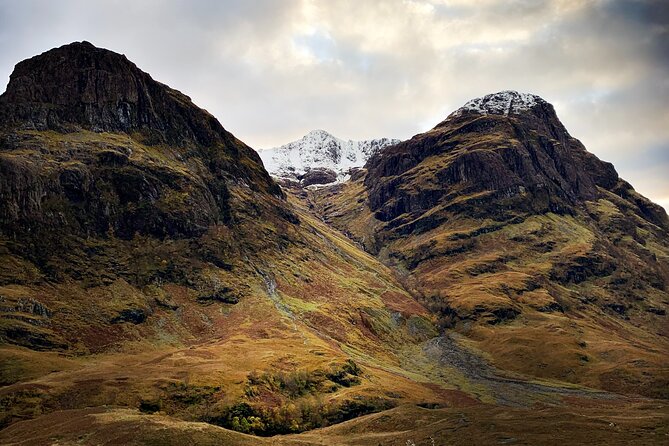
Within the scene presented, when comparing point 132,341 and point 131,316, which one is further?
point 131,316

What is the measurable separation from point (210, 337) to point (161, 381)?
163 feet

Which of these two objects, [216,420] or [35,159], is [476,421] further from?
[35,159]

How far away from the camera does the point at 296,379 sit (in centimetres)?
13912

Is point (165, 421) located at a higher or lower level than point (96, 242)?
lower

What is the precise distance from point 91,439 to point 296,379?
66104 mm

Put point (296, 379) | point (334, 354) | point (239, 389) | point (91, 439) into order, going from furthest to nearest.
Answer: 1. point (334, 354)
2. point (296, 379)
3. point (239, 389)
4. point (91, 439)

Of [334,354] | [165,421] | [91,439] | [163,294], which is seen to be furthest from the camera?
[163,294]

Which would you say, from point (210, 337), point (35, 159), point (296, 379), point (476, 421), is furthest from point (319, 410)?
point (35, 159)

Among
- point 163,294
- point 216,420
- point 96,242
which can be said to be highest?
point 96,242

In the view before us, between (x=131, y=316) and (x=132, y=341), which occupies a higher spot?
(x=131, y=316)

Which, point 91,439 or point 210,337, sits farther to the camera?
point 210,337

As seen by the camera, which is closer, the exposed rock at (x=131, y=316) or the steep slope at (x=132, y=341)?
the steep slope at (x=132, y=341)

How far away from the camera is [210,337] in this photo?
170m

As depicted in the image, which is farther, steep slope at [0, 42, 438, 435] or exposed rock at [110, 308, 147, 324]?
exposed rock at [110, 308, 147, 324]
